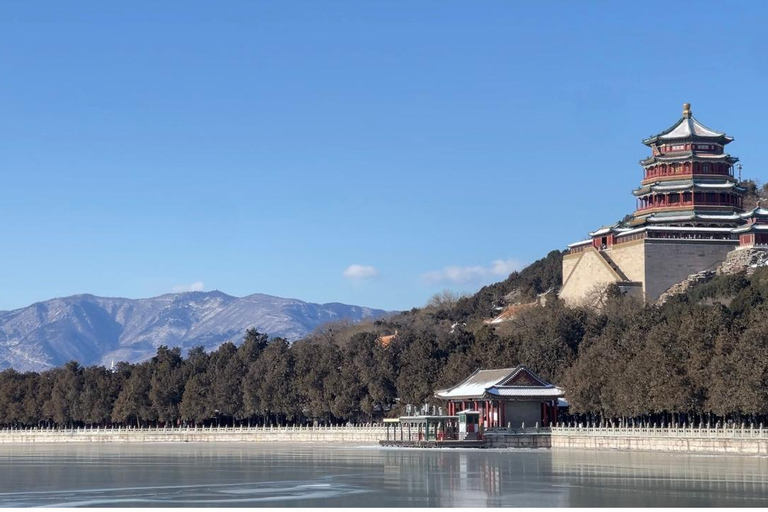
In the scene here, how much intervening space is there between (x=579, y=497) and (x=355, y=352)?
6333 centimetres

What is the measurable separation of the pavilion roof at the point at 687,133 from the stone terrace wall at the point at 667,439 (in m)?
43.3

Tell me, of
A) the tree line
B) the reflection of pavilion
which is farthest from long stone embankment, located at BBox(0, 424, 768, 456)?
the reflection of pavilion

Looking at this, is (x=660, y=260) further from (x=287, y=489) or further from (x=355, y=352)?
(x=287, y=489)

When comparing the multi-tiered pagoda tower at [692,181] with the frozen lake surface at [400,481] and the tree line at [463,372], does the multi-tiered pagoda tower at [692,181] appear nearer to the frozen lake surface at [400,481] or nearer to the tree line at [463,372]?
the tree line at [463,372]

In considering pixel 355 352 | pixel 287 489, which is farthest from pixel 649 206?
pixel 287 489

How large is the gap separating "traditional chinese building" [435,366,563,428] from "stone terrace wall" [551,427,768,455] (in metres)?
5.60

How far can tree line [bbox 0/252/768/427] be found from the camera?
7019 cm

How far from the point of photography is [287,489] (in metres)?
43.9

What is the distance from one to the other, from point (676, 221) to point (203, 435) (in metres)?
45.1

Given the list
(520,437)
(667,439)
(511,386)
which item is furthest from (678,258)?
(667,439)

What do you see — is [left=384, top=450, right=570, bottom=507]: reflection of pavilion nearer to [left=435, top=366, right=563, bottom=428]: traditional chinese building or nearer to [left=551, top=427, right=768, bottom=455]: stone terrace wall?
[left=551, top=427, right=768, bottom=455]: stone terrace wall

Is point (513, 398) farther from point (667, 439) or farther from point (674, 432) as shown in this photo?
point (674, 432)

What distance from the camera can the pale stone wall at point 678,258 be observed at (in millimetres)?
108812

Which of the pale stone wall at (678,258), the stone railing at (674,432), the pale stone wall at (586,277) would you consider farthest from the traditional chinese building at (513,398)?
the pale stone wall at (586,277)
